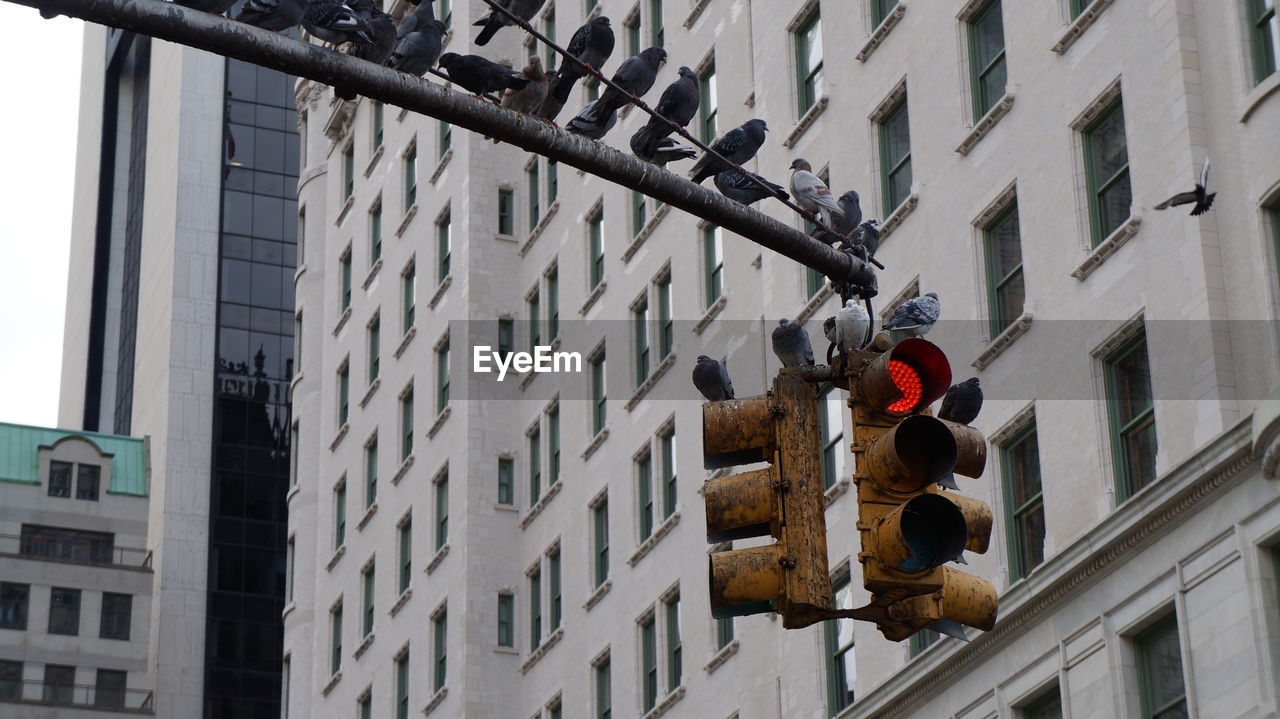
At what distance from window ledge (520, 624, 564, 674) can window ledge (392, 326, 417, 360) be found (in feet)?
39.9

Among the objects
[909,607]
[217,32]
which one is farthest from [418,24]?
[909,607]

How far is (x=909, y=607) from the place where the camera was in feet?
39.7

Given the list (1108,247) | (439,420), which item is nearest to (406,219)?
(439,420)

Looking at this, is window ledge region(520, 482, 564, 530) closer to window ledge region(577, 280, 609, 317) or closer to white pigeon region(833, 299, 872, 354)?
window ledge region(577, 280, 609, 317)

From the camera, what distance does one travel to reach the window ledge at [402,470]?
64688mm

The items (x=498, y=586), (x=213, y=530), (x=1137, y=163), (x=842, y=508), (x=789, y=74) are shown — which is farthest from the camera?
(x=213, y=530)

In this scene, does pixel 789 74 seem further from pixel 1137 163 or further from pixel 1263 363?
pixel 1263 363

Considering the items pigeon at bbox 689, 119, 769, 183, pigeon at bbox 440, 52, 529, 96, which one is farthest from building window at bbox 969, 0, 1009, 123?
pigeon at bbox 440, 52, 529, 96

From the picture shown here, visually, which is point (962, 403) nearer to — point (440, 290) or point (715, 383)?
point (715, 383)

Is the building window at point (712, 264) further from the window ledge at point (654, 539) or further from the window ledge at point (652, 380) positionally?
the window ledge at point (654, 539)

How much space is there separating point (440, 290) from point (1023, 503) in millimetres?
29525

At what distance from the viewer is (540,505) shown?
58.0 m

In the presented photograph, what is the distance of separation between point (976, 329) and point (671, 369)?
13.1 m

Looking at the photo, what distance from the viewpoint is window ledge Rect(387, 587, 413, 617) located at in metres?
62.8
